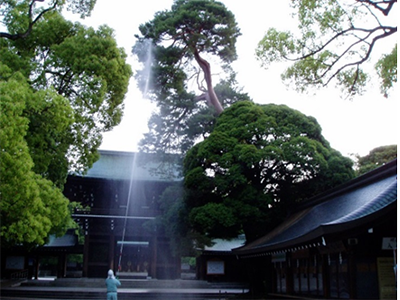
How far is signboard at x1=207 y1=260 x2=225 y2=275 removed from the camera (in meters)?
26.9

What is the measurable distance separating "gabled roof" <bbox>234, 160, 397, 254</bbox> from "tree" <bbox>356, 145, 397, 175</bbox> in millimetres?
11416

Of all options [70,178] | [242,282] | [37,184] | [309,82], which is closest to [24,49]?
[37,184]

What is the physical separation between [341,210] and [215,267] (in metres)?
17.1

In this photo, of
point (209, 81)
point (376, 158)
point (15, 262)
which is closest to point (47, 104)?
point (209, 81)

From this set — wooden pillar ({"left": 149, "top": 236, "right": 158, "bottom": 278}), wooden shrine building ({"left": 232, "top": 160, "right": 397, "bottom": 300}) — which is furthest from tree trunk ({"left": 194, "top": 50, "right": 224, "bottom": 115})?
wooden pillar ({"left": 149, "top": 236, "right": 158, "bottom": 278})

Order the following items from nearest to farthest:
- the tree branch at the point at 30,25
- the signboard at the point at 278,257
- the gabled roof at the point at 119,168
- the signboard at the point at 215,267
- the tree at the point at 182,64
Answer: the tree branch at the point at 30,25 → the signboard at the point at 278,257 → the tree at the point at 182,64 → the signboard at the point at 215,267 → the gabled roof at the point at 119,168

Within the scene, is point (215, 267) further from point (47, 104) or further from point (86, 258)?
point (47, 104)

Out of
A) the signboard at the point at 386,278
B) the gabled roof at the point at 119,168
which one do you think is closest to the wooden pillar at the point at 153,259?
the gabled roof at the point at 119,168

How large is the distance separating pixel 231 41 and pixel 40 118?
13.2 m

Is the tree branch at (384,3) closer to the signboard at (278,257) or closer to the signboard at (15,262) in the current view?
the signboard at (278,257)

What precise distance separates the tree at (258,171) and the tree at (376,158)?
9132mm

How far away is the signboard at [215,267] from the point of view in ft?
88.1

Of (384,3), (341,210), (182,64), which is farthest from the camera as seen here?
(182,64)

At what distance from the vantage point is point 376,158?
25875 mm
